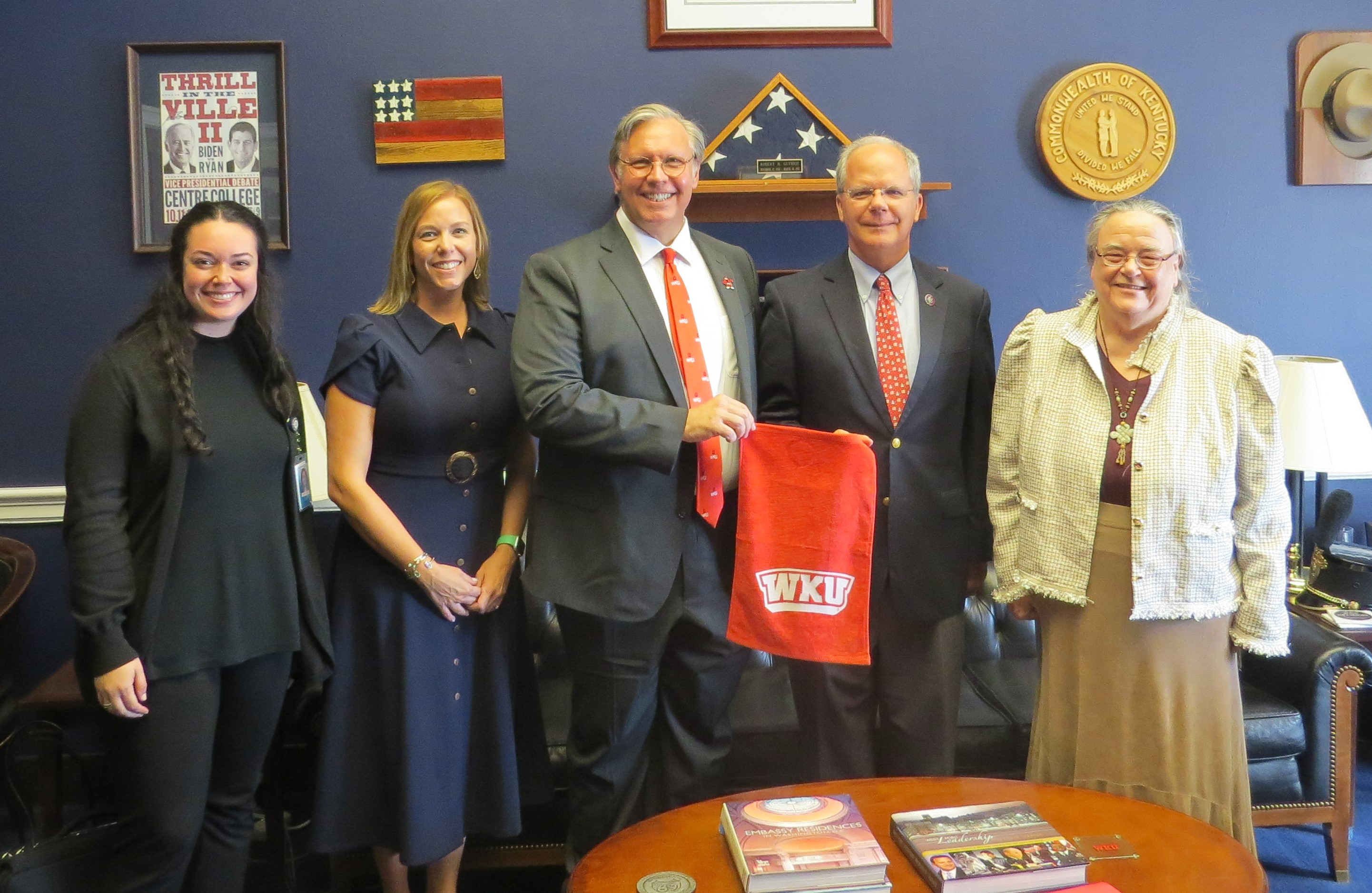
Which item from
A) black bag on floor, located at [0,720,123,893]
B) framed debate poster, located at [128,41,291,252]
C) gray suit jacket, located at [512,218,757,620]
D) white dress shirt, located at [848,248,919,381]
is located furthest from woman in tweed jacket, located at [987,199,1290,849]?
framed debate poster, located at [128,41,291,252]

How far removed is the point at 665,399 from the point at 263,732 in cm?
99

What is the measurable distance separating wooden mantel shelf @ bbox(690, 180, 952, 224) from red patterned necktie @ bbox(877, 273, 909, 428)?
1050 mm

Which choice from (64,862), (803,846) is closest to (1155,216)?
(803,846)

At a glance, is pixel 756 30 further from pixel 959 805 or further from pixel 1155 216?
pixel 959 805

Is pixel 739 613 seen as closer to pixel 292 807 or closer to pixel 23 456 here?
pixel 292 807

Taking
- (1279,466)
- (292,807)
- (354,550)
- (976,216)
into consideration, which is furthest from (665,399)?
(976,216)

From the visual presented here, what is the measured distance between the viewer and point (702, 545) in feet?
6.79

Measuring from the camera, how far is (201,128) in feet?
10.2

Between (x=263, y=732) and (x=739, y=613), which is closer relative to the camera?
(x=263, y=732)

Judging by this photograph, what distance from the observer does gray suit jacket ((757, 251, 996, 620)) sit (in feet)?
6.83

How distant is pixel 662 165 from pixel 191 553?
113cm

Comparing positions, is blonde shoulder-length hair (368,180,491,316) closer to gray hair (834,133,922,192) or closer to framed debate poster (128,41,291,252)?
gray hair (834,133,922,192)

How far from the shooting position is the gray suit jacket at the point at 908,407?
2.08 meters

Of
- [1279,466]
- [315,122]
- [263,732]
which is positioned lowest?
[263,732]
